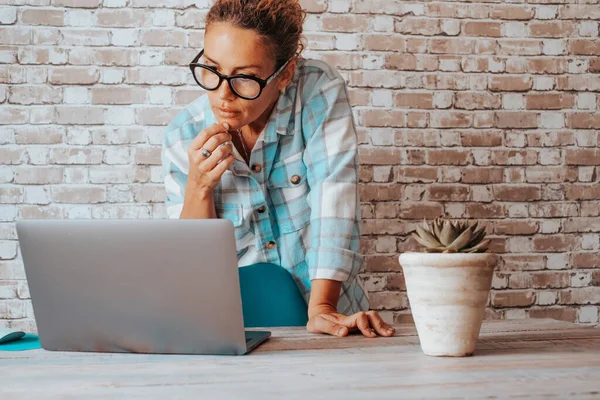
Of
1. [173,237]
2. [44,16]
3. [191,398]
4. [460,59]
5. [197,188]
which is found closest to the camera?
[191,398]

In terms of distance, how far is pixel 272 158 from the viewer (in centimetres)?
183

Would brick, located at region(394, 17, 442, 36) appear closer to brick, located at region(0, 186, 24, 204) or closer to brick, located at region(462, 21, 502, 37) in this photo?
brick, located at region(462, 21, 502, 37)

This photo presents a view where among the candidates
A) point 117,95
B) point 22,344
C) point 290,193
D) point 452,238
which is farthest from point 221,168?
point 117,95

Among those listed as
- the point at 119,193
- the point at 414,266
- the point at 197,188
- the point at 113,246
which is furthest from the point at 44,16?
the point at 414,266

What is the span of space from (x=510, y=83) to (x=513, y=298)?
32.6 inches

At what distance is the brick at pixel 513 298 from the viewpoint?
8.80 ft

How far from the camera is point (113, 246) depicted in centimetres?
101

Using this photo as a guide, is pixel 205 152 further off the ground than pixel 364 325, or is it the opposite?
pixel 205 152

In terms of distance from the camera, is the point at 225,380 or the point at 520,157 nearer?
the point at 225,380

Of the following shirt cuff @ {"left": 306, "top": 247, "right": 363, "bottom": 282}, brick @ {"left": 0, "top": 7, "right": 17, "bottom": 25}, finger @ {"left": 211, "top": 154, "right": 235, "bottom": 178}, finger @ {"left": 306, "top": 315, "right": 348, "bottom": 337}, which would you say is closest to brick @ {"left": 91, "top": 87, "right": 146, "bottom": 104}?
brick @ {"left": 0, "top": 7, "right": 17, "bottom": 25}

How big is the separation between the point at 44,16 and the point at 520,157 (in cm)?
184

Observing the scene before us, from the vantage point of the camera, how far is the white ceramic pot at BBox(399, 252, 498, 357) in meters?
0.99

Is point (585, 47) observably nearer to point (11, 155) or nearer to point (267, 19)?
point (267, 19)

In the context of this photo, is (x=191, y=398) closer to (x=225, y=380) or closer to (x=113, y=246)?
(x=225, y=380)
